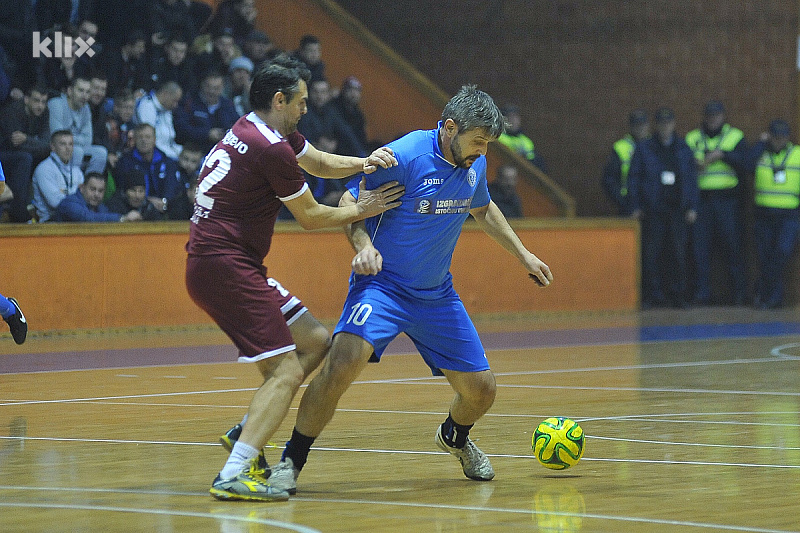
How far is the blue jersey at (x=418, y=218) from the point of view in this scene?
6836mm

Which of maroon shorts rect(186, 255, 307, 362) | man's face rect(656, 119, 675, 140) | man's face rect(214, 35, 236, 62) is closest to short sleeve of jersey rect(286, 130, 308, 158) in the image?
maroon shorts rect(186, 255, 307, 362)

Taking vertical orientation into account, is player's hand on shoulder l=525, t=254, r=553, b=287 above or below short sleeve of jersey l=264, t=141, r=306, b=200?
below

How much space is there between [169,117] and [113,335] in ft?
8.84

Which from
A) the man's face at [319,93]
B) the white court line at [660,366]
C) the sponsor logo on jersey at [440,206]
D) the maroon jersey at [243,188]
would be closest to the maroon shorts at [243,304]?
the maroon jersey at [243,188]

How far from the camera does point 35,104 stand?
14.8 meters

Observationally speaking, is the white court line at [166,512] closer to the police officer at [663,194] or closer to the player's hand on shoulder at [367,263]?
the player's hand on shoulder at [367,263]

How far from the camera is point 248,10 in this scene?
58.5ft

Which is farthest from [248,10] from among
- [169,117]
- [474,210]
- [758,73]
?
[474,210]

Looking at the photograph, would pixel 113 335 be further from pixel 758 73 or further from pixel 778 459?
pixel 758 73

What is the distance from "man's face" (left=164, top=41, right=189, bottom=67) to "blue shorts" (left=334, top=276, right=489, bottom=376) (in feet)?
33.2

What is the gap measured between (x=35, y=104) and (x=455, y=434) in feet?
30.7

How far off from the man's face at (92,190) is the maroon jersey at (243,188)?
8865 mm

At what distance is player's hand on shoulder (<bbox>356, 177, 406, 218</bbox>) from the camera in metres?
6.66

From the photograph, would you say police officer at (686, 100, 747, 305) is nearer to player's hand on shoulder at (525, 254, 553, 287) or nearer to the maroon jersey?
player's hand on shoulder at (525, 254, 553, 287)
